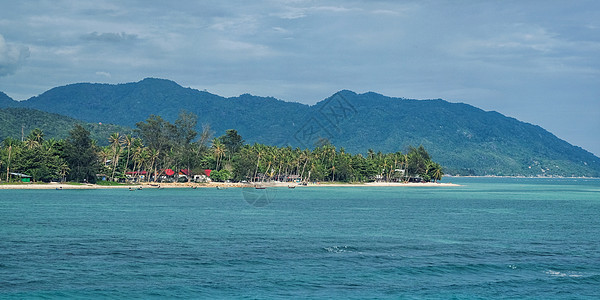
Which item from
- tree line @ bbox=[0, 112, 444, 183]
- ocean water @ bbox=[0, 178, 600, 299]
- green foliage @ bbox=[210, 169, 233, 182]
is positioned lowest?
ocean water @ bbox=[0, 178, 600, 299]

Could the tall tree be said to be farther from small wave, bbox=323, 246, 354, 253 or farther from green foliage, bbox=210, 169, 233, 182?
small wave, bbox=323, 246, 354, 253

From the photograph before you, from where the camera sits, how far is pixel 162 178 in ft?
567

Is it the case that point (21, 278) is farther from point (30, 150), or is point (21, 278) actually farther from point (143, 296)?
point (30, 150)

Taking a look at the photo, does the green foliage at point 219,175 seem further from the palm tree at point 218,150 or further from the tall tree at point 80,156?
the tall tree at point 80,156

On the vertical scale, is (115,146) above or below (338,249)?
above

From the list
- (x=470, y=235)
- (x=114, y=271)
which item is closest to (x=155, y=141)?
(x=470, y=235)

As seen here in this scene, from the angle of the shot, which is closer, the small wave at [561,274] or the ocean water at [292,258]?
the ocean water at [292,258]

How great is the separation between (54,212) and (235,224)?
1021 inches

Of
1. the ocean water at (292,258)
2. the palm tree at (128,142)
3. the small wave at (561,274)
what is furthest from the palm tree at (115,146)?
the small wave at (561,274)

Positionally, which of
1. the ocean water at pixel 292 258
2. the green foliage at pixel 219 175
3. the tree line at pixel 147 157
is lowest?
the ocean water at pixel 292 258

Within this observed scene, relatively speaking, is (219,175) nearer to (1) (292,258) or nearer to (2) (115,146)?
(2) (115,146)

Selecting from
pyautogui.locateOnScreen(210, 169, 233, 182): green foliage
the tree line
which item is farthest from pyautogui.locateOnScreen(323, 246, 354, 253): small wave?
pyautogui.locateOnScreen(210, 169, 233, 182): green foliage

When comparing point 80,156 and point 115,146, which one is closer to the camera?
point 80,156

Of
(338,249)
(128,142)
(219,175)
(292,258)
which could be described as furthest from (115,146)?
(292,258)
